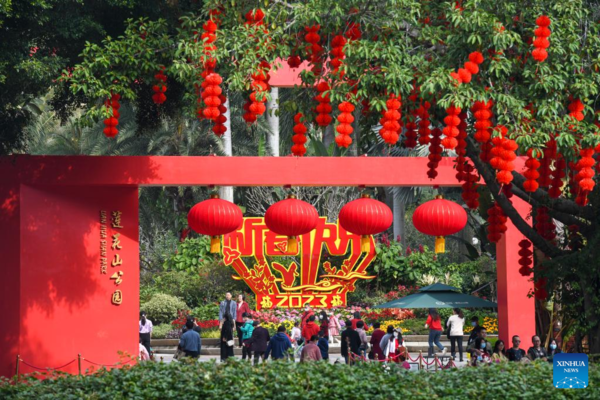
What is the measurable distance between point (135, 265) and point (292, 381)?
758 centimetres

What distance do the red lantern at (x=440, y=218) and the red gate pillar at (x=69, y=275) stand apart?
5078 millimetres

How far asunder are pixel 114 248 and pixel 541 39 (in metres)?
8.34

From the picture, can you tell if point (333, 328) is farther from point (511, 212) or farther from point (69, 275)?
point (511, 212)

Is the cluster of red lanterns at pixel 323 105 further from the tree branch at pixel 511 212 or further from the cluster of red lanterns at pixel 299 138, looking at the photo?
the tree branch at pixel 511 212

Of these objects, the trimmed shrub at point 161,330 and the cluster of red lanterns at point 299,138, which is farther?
the trimmed shrub at point 161,330

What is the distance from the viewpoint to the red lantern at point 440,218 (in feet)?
45.4

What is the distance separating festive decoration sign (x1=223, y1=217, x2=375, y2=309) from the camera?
26219mm

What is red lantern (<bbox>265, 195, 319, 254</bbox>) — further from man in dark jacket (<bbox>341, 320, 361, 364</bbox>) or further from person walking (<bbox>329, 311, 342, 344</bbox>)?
person walking (<bbox>329, 311, 342, 344</bbox>)

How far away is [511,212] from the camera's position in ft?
39.6

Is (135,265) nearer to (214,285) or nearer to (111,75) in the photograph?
(111,75)

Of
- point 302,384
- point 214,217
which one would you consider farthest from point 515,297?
point 302,384

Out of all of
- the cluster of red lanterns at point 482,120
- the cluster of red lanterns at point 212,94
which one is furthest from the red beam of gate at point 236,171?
the cluster of red lanterns at point 482,120

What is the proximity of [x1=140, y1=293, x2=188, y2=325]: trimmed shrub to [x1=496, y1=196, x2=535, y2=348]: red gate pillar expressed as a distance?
38.0ft

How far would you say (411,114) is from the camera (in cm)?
1180
